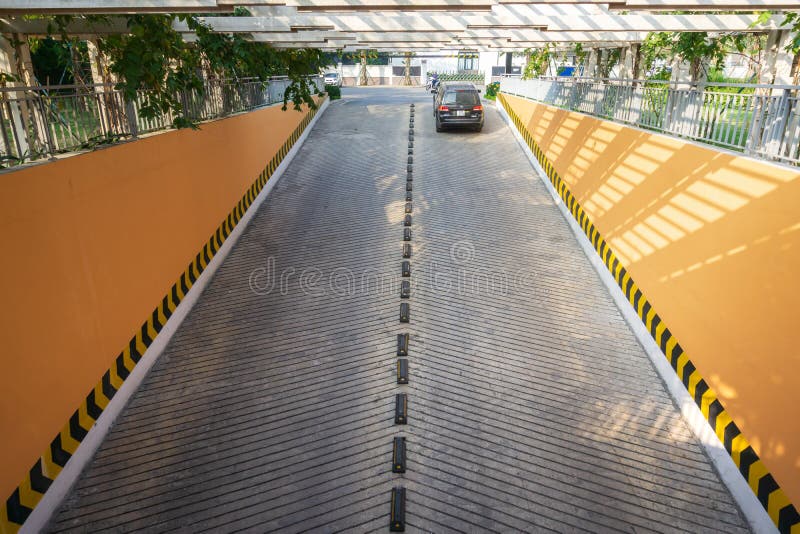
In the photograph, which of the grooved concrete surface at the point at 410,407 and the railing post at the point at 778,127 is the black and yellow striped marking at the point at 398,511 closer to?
the grooved concrete surface at the point at 410,407

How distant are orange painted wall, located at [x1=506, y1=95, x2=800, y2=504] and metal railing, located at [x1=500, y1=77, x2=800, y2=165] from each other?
30 cm

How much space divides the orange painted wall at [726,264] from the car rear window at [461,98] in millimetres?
10198

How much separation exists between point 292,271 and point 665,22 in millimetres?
7849

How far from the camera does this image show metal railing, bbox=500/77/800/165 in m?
5.38

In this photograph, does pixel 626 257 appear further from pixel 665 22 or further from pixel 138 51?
pixel 138 51

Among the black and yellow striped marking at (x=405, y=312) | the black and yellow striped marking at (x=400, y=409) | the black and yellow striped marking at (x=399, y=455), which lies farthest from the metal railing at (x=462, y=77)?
the black and yellow striped marking at (x=399, y=455)

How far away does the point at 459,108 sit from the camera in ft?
59.9

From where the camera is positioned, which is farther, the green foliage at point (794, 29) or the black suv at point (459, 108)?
the black suv at point (459, 108)

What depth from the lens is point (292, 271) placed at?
30.2ft

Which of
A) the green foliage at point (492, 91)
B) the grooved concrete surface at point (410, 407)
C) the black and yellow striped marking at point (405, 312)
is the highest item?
the green foliage at point (492, 91)

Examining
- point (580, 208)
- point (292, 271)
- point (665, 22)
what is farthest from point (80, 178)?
point (665, 22)

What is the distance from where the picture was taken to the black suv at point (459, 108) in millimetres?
18312

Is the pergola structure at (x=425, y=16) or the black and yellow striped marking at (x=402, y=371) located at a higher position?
the pergola structure at (x=425, y=16)

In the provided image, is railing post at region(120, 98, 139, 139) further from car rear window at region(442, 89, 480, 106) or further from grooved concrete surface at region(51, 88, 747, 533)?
car rear window at region(442, 89, 480, 106)
